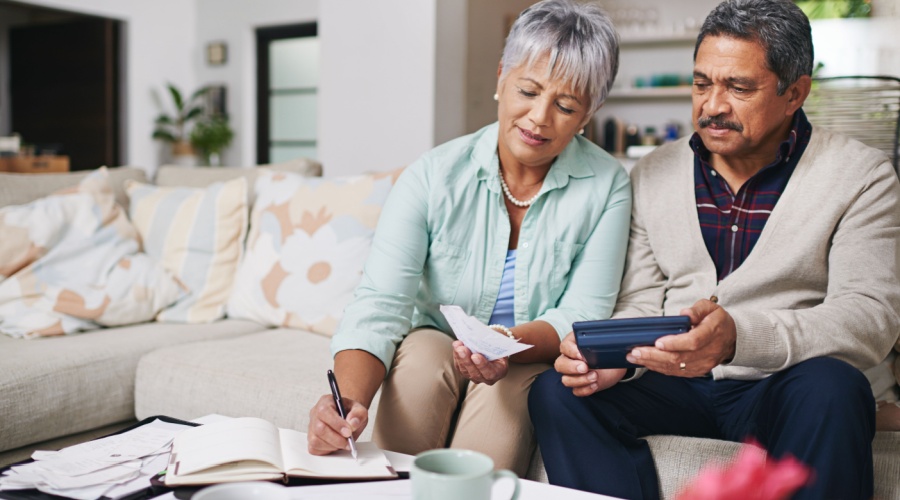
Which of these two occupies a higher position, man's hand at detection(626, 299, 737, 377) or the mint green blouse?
→ the mint green blouse

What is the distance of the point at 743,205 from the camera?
4.80 feet

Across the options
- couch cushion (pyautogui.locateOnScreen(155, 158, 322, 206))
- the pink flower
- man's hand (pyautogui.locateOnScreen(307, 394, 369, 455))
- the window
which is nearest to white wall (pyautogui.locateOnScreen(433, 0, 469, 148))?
couch cushion (pyautogui.locateOnScreen(155, 158, 322, 206))

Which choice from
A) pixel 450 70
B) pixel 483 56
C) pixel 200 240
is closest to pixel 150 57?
pixel 483 56

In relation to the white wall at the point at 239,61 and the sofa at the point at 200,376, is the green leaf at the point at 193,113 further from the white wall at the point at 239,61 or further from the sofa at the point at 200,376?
the sofa at the point at 200,376

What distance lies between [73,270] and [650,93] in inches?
173

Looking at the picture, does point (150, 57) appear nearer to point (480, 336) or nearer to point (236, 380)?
point (236, 380)

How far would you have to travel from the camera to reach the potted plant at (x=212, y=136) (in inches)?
254

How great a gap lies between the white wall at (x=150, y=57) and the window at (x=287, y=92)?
29.7 inches

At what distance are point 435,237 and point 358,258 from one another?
621 mm

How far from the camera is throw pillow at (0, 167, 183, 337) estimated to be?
6.66 ft

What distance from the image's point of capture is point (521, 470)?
1.38m

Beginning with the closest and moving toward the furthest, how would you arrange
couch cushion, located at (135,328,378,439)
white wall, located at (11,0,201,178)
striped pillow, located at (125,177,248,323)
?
1. couch cushion, located at (135,328,378,439)
2. striped pillow, located at (125,177,248,323)
3. white wall, located at (11,0,201,178)

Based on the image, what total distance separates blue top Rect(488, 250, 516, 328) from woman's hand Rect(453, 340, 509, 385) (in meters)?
0.22

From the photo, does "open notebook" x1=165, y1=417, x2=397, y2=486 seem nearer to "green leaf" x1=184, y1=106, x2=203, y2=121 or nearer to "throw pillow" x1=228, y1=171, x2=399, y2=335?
"throw pillow" x1=228, y1=171, x2=399, y2=335
